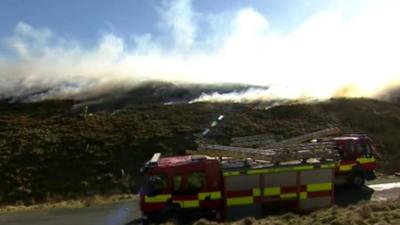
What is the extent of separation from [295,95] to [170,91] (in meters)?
10.4

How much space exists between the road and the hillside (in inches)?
192

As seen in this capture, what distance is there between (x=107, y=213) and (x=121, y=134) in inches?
536

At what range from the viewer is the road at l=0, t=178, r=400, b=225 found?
2016cm

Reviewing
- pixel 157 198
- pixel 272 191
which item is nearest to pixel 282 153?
pixel 272 191

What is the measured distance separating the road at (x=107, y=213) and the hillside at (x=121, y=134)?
16.0ft

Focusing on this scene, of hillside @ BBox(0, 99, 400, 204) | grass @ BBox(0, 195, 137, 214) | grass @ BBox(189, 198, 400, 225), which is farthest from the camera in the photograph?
hillside @ BBox(0, 99, 400, 204)

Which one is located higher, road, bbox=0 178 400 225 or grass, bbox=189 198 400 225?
grass, bbox=189 198 400 225

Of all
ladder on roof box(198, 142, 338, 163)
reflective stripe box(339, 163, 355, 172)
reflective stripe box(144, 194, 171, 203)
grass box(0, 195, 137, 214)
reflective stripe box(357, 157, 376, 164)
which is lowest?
grass box(0, 195, 137, 214)

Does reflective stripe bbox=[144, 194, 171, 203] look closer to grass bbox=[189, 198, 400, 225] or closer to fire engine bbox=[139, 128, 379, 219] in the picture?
fire engine bbox=[139, 128, 379, 219]

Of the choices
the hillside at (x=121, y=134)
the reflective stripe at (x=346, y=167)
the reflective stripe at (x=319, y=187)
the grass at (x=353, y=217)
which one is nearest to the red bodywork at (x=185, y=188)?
the grass at (x=353, y=217)

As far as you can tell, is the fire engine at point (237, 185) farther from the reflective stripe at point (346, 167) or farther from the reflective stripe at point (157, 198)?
the reflective stripe at point (346, 167)

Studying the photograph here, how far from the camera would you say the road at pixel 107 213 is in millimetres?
20156

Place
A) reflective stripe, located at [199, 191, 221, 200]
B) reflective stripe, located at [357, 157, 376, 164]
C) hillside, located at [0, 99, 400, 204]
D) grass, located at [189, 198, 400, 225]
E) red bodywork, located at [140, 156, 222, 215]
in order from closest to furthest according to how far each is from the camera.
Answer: grass, located at [189, 198, 400, 225] < red bodywork, located at [140, 156, 222, 215] < reflective stripe, located at [199, 191, 221, 200] < reflective stripe, located at [357, 157, 376, 164] < hillside, located at [0, 99, 400, 204]

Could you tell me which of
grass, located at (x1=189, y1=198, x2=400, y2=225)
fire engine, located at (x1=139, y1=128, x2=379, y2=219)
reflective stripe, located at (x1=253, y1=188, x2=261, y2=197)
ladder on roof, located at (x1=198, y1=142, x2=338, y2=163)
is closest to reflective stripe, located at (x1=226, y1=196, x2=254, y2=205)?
fire engine, located at (x1=139, y1=128, x2=379, y2=219)
